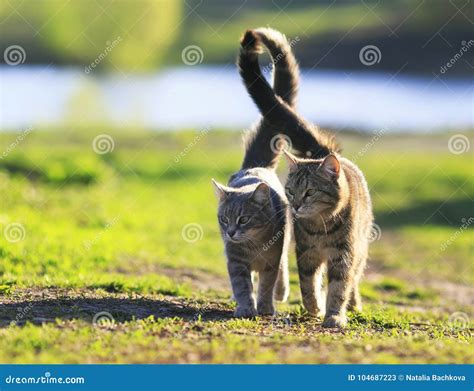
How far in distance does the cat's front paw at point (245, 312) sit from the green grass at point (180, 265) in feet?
0.39

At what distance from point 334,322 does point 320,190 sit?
4.04 feet

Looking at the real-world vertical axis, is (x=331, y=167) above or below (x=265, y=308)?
above

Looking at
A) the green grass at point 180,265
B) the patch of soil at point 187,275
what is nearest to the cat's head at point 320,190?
the green grass at point 180,265

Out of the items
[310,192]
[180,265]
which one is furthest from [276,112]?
[180,265]

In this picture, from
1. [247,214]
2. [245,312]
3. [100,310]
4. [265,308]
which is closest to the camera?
[100,310]

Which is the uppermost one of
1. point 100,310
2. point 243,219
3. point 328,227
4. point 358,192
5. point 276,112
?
point 276,112

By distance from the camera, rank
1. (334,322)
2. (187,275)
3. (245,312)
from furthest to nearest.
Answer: (187,275) → (245,312) → (334,322)

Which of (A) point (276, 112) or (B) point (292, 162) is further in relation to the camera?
(A) point (276, 112)

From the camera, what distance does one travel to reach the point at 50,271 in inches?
368

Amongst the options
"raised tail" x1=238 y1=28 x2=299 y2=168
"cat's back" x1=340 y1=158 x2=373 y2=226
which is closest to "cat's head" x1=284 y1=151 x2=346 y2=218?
"cat's back" x1=340 y1=158 x2=373 y2=226

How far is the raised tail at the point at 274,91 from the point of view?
8.67 m

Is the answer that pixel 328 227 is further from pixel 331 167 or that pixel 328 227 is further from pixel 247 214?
pixel 247 214

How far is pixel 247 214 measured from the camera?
747 centimetres

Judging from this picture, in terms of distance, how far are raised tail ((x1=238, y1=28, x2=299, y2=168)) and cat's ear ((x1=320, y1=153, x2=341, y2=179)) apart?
5.18 ft
